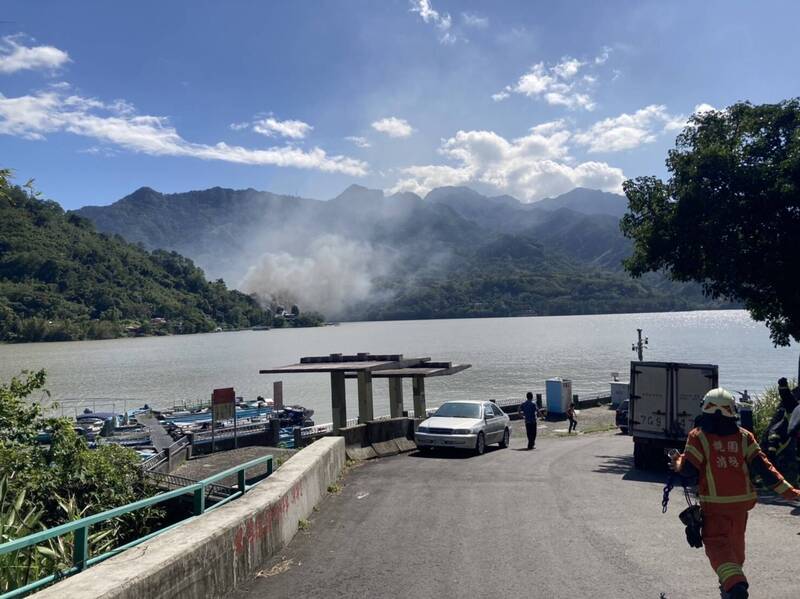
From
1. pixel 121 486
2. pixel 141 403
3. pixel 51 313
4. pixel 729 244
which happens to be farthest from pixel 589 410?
pixel 51 313

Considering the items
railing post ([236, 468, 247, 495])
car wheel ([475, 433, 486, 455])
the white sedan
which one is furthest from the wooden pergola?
railing post ([236, 468, 247, 495])

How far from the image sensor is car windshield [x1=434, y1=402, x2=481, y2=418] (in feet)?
60.5

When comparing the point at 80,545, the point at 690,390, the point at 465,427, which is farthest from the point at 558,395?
the point at 80,545

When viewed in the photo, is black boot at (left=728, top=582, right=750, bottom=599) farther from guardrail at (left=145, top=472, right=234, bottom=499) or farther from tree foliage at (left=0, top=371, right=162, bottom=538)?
guardrail at (left=145, top=472, right=234, bottom=499)

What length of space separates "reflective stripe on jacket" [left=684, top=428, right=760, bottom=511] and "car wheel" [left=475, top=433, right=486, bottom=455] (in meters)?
12.4

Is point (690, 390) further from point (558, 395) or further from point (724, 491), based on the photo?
point (558, 395)

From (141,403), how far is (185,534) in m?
67.1

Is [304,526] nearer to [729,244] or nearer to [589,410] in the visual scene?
[729,244]

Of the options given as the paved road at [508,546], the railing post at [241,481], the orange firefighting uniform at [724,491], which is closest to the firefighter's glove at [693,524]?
the orange firefighting uniform at [724,491]

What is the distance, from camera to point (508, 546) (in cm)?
743

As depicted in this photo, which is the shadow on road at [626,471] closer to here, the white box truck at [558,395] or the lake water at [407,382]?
the white box truck at [558,395]

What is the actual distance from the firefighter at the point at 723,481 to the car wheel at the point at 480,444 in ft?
40.7

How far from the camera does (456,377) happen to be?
79688 millimetres

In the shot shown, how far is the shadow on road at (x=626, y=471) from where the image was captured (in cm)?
1348
